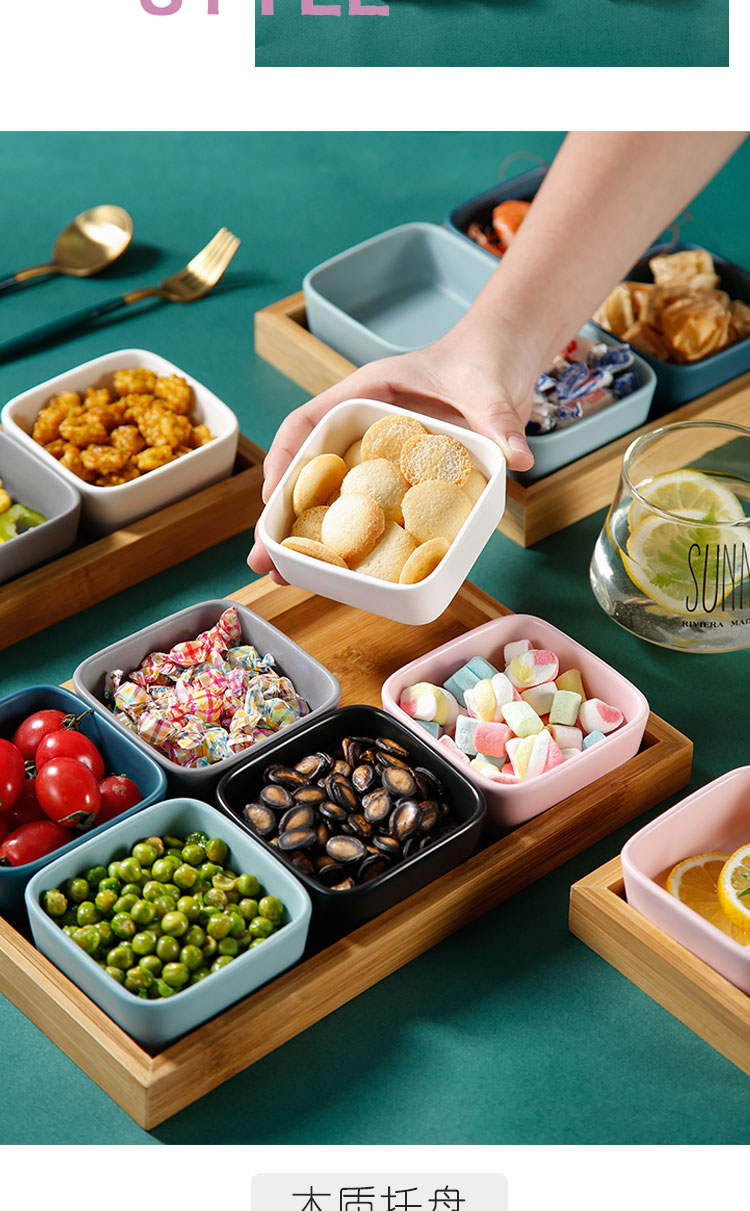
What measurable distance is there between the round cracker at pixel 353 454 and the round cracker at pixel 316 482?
32 millimetres

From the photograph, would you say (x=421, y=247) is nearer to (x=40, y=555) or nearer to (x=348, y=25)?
(x=348, y=25)

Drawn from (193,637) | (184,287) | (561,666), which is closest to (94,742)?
(193,637)

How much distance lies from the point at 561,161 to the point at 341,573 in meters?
0.71

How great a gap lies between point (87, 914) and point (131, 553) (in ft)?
1.86

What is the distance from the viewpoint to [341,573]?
128 centimetres

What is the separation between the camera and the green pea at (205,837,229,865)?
123 centimetres

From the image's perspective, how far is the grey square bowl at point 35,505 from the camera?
156 centimetres

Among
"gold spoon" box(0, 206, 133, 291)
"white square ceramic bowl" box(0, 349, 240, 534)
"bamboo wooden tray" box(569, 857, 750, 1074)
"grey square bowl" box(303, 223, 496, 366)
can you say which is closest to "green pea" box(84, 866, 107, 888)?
"bamboo wooden tray" box(569, 857, 750, 1074)

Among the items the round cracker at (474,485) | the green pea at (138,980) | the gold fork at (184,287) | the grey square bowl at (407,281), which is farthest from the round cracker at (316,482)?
the gold fork at (184,287)

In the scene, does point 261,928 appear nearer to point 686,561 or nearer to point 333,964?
Result: point 333,964

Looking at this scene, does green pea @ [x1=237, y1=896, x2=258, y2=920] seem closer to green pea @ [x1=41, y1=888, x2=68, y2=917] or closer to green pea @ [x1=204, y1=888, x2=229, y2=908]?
green pea @ [x1=204, y1=888, x2=229, y2=908]

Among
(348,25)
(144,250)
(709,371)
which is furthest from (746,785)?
(144,250)

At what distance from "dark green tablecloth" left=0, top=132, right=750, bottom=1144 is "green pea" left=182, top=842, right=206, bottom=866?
0.18 meters

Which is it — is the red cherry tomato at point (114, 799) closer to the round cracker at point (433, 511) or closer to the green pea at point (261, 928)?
the green pea at point (261, 928)
